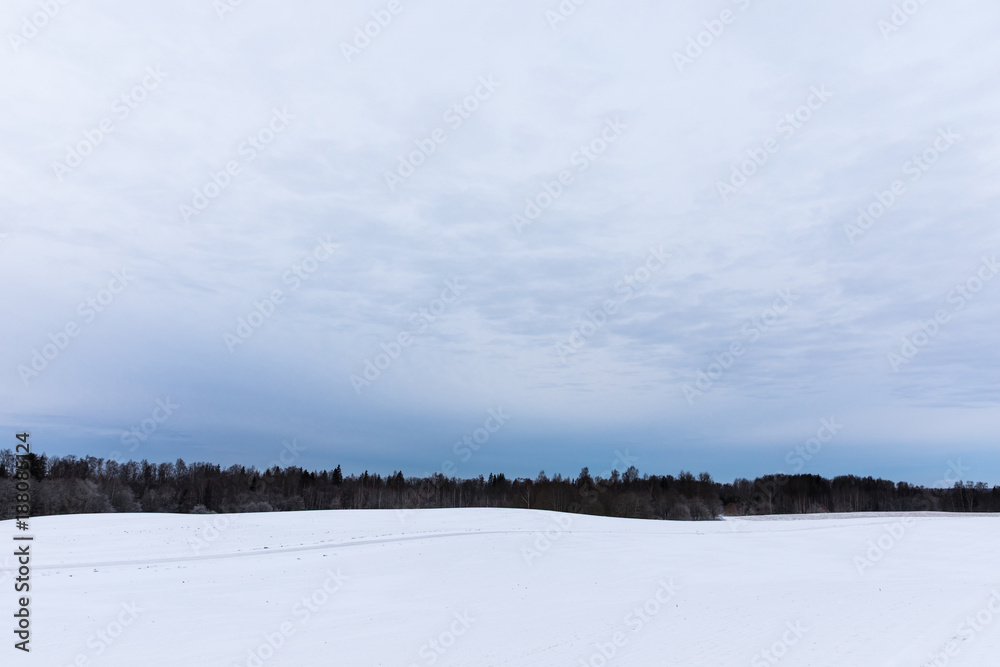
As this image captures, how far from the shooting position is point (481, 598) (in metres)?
16.9

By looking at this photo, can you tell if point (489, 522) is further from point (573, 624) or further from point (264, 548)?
point (573, 624)

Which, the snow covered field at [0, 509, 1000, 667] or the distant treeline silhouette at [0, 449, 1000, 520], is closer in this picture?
the snow covered field at [0, 509, 1000, 667]

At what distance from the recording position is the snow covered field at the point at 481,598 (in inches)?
460

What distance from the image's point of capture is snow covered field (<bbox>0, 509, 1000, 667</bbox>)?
1170 cm

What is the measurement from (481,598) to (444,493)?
8912 centimetres

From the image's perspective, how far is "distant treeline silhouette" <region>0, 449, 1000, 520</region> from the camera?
2662 inches

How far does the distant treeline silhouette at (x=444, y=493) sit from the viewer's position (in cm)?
6762

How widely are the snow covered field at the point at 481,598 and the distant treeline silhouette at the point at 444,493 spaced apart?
39.2m

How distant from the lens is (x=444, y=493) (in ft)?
340

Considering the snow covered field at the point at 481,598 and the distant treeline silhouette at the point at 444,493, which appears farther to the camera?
the distant treeline silhouette at the point at 444,493

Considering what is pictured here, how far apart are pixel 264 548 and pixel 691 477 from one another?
387ft

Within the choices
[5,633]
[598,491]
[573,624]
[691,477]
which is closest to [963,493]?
[691,477]

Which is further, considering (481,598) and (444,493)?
(444,493)

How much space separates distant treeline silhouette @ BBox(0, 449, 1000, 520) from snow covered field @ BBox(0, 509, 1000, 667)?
3918 cm
